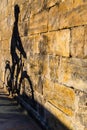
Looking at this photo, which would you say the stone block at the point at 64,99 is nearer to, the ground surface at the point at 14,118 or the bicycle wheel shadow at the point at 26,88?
the ground surface at the point at 14,118

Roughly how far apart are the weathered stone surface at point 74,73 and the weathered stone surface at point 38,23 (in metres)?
0.90

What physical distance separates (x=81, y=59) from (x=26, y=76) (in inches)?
99.0

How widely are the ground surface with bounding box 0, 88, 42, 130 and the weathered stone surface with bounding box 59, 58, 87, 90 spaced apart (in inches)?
48.8

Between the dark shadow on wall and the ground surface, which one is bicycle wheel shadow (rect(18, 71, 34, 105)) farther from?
the ground surface

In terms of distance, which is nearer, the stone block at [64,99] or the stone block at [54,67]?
the stone block at [64,99]

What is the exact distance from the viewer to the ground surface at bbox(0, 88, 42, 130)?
456 cm

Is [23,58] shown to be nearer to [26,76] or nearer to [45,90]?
[26,76]

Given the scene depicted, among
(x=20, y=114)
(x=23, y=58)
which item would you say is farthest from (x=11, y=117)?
(x=23, y=58)

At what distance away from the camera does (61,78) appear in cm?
369

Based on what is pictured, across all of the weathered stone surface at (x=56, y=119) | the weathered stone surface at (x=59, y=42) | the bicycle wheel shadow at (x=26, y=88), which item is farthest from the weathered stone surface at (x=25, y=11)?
the weathered stone surface at (x=56, y=119)

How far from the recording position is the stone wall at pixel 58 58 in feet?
10.3

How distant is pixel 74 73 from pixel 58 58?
1.73 ft

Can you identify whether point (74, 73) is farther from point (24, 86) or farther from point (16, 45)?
point (16, 45)

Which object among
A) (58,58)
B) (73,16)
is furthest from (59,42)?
(73,16)
